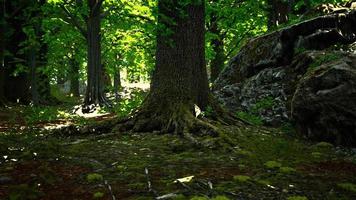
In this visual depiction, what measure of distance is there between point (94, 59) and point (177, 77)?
11.3 metres

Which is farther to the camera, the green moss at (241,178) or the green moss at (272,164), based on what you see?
the green moss at (272,164)

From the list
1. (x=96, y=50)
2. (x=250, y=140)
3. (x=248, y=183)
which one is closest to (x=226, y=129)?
(x=250, y=140)

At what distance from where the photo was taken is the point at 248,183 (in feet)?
17.9

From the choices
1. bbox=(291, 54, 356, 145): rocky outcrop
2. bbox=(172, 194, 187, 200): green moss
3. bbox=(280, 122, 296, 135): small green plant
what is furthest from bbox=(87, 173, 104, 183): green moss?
bbox=(280, 122, 296, 135): small green plant

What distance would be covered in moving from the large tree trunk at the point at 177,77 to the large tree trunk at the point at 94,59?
34.2ft

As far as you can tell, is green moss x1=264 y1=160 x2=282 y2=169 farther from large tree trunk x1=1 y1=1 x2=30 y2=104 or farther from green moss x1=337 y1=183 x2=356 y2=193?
large tree trunk x1=1 y1=1 x2=30 y2=104

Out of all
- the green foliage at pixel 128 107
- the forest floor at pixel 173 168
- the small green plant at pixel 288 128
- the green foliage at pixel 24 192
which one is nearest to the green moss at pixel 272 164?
the forest floor at pixel 173 168

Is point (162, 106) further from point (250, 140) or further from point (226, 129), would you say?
point (250, 140)

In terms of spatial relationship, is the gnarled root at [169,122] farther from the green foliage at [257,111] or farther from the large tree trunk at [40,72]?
the large tree trunk at [40,72]

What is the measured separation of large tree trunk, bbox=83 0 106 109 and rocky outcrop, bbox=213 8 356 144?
7.81 meters

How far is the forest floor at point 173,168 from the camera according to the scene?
5.08 m

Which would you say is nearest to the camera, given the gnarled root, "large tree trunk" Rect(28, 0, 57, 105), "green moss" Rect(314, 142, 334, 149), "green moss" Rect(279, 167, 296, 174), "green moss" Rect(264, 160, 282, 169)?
"green moss" Rect(279, 167, 296, 174)

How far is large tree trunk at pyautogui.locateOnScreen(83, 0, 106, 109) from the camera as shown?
19953mm

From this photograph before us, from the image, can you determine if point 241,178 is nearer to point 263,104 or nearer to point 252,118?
point 252,118
